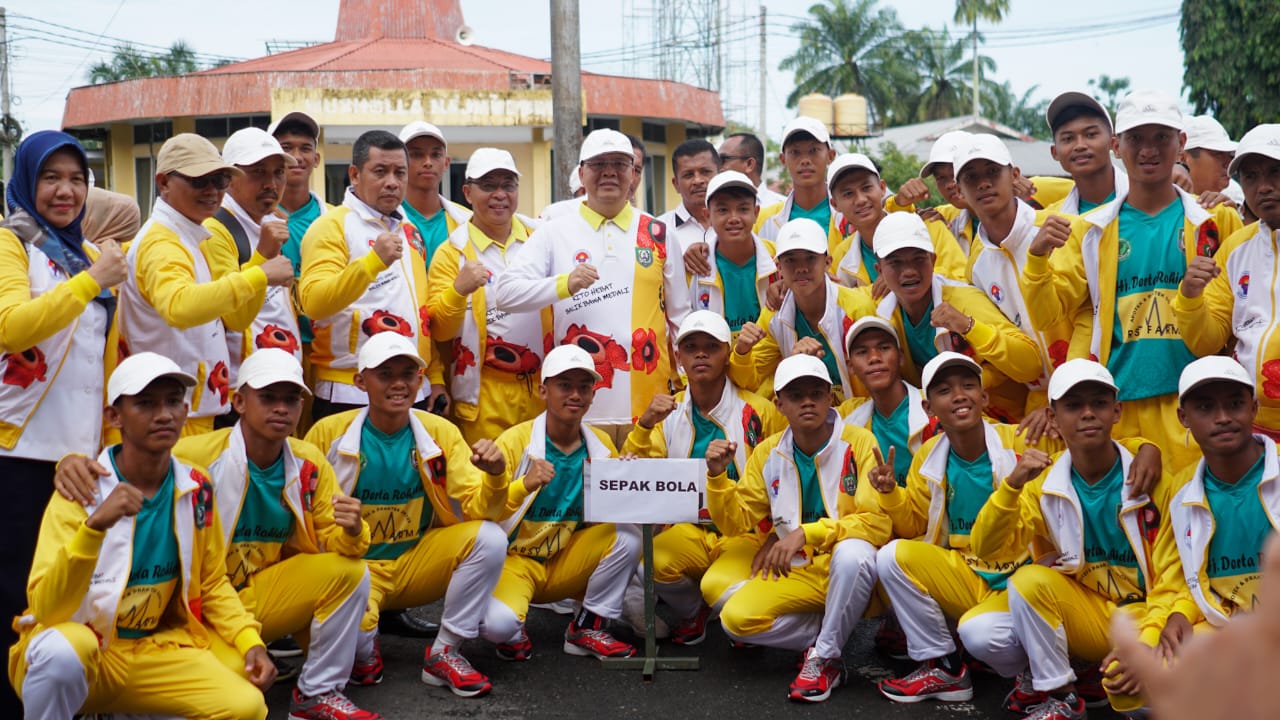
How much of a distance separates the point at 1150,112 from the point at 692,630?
3.38 metres

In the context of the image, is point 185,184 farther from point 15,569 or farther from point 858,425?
point 858,425

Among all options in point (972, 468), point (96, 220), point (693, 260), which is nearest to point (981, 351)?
point (972, 468)

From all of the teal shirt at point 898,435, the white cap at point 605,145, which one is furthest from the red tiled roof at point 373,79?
the teal shirt at point 898,435

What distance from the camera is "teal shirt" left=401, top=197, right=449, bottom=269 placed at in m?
6.76

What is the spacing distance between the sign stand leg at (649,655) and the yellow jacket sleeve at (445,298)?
151 centimetres

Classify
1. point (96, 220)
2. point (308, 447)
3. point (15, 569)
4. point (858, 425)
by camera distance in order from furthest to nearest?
1. point (96, 220)
2. point (858, 425)
3. point (308, 447)
4. point (15, 569)

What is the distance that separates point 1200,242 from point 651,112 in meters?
22.3

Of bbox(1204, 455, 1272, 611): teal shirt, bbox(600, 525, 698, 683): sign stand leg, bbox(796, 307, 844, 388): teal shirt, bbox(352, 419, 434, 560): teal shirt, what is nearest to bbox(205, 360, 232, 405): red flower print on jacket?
bbox(352, 419, 434, 560): teal shirt

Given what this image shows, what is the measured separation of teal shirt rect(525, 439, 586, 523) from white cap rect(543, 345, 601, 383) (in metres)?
0.42

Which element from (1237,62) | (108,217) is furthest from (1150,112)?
Result: (1237,62)

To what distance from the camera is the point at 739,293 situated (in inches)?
271

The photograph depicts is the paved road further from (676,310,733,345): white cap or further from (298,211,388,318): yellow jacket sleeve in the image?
(298,211,388,318): yellow jacket sleeve

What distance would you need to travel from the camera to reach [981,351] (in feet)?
19.1

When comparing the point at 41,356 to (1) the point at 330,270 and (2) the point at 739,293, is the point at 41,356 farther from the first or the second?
(2) the point at 739,293
